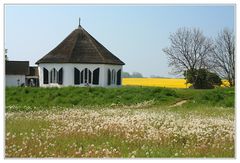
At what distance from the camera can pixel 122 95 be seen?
23906mm

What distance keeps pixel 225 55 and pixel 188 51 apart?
2443mm

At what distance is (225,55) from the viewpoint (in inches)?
607

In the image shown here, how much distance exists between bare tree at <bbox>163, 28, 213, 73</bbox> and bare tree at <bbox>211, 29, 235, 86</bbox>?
272mm

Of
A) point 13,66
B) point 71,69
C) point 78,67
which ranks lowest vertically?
point 71,69

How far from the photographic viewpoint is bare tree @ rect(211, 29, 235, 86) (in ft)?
48.0

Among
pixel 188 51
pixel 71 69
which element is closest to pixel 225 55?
pixel 188 51

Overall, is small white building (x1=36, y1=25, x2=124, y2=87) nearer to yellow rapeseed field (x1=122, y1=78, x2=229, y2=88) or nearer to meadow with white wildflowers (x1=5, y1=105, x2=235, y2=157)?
yellow rapeseed field (x1=122, y1=78, x2=229, y2=88)

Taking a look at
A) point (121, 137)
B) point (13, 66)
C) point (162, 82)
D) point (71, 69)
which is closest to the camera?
point (121, 137)

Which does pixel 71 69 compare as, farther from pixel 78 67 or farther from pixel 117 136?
pixel 117 136

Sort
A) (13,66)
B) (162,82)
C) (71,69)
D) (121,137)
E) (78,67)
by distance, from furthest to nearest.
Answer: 1. (78,67)
2. (71,69)
3. (162,82)
4. (13,66)
5. (121,137)

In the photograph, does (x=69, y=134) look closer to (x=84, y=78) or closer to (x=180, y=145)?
(x=180, y=145)

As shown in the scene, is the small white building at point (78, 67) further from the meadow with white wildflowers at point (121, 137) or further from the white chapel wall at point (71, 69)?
the meadow with white wildflowers at point (121, 137)

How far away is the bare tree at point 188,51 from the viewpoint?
1535 centimetres

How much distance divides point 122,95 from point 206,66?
708 cm
